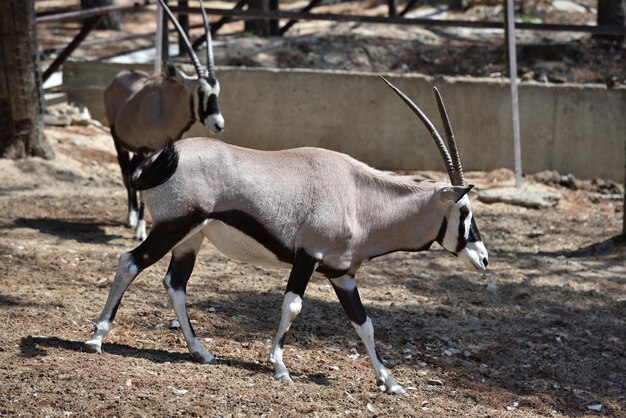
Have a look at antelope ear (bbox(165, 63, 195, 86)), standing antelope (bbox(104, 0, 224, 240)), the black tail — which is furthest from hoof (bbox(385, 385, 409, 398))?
antelope ear (bbox(165, 63, 195, 86))

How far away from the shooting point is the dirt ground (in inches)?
217

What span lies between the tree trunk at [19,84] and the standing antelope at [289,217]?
6.22 m

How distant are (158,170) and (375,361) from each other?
1.62m

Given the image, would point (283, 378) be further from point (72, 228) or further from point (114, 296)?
point (72, 228)

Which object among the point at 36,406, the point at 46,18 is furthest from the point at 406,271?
the point at 46,18

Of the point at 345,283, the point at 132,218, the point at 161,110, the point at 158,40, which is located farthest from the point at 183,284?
the point at 158,40

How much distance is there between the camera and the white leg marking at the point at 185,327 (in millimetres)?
6012

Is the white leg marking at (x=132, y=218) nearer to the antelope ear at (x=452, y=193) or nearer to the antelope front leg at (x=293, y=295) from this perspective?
the antelope front leg at (x=293, y=295)

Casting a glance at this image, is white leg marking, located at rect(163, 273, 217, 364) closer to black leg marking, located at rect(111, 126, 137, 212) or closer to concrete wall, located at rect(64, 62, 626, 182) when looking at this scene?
black leg marking, located at rect(111, 126, 137, 212)

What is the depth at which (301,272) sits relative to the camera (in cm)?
573

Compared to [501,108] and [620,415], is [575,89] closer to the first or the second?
[501,108]

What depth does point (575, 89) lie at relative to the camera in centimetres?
1279

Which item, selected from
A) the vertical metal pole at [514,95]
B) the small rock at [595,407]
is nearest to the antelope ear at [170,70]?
the vertical metal pole at [514,95]

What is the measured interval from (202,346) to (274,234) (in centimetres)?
94
